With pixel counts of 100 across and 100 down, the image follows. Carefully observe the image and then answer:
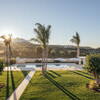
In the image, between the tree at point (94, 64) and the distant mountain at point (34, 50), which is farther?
the distant mountain at point (34, 50)

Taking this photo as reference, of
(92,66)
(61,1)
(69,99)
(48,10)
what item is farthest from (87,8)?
(69,99)

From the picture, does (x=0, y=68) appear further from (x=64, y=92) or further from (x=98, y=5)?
(x=98, y=5)

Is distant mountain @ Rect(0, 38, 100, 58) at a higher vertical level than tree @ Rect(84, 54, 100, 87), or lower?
higher

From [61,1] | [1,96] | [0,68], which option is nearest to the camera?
[1,96]

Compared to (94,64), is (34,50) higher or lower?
higher

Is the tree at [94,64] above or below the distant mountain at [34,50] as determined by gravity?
below

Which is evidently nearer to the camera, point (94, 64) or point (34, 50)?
point (94, 64)

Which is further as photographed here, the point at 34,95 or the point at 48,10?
the point at 48,10

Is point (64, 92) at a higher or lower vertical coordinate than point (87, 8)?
lower

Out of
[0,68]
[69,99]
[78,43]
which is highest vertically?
[78,43]

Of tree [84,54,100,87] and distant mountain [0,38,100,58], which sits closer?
tree [84,54,100,87]

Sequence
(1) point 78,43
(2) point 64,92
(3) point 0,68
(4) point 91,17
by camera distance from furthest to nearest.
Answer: (1) point 78,43, (4) point 91,17, (3) point 0,68, (2) point 64,92

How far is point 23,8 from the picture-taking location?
44.3 feet

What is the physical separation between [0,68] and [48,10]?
10027mm
